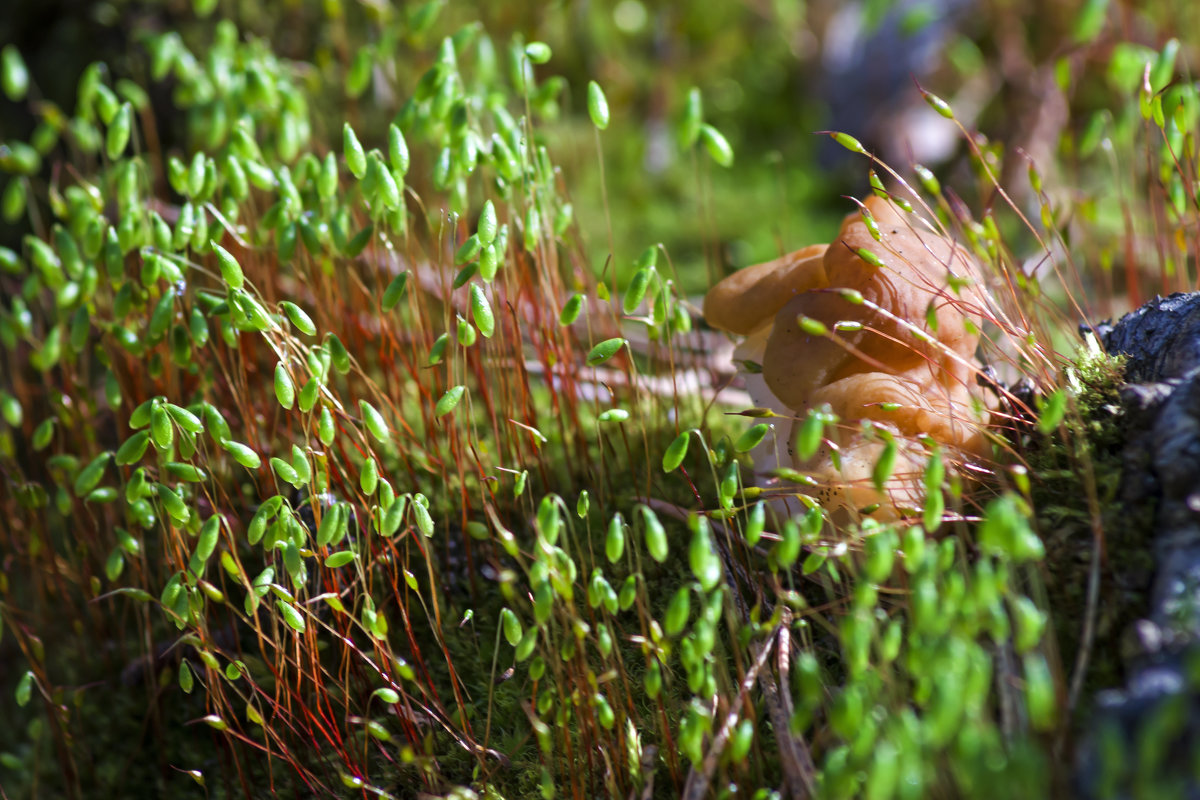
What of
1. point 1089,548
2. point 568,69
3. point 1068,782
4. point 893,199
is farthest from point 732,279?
point 568,69

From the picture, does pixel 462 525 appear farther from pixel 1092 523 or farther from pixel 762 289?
pixel 1092 523

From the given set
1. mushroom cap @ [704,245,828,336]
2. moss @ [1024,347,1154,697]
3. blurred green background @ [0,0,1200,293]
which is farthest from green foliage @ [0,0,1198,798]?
blurred green background @ [0,0,1200,293]

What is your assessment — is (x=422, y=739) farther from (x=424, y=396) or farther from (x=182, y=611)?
(x=424, y=396)

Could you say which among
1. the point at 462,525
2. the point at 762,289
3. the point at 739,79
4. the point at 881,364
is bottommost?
the point at 462,525

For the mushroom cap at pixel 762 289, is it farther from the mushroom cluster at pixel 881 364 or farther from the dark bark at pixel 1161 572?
the dark bark at pixel 1161 572

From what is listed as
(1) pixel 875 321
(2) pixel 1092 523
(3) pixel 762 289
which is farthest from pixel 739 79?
(2) pixel 1092 523

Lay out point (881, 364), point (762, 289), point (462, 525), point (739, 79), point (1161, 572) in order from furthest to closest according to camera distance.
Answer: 1. point (739, 79)
2. point (462, 525)
3. point (762, 289)
4. point (881, 364)
5. point (1161, 572)
